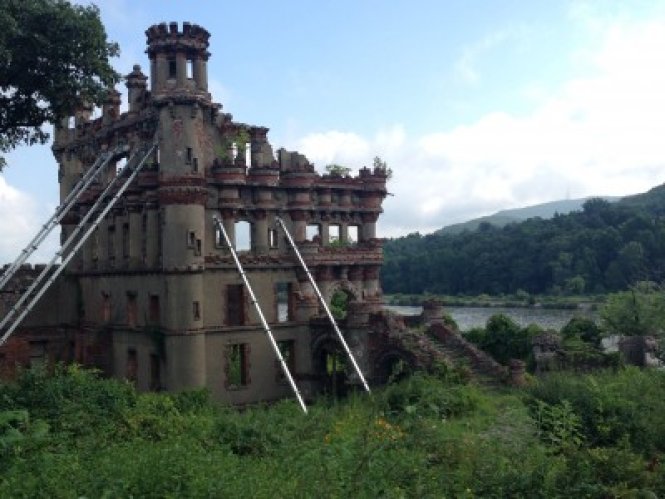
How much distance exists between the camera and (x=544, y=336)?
34.3m

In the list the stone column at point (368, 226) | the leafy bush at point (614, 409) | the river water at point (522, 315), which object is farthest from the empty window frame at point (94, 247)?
the river water at point (522, 315)

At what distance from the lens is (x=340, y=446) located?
13.5 m

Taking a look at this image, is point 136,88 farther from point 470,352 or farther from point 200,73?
point 470,352

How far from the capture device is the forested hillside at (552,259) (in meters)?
110

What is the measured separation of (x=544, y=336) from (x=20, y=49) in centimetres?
2493

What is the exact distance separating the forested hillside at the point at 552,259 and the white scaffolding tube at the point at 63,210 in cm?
8533

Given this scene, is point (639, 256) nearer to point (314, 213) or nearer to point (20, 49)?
point (314, 213)

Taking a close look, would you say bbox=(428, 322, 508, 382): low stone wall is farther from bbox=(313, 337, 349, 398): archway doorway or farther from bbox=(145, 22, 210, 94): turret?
bbox=(145, 22, 210, 94): turret

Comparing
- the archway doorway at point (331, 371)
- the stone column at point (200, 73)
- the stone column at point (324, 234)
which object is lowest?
the archway doorway at point (331, 371)

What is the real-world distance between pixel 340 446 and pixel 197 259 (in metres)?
18.2

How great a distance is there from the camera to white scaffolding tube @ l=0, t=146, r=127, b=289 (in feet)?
102

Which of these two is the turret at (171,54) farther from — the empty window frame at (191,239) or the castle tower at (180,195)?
the empty window frame at (191,239)

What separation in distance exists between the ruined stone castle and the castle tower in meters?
0.05

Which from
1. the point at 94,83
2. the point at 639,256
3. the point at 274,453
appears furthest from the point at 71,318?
the point at 639,256
